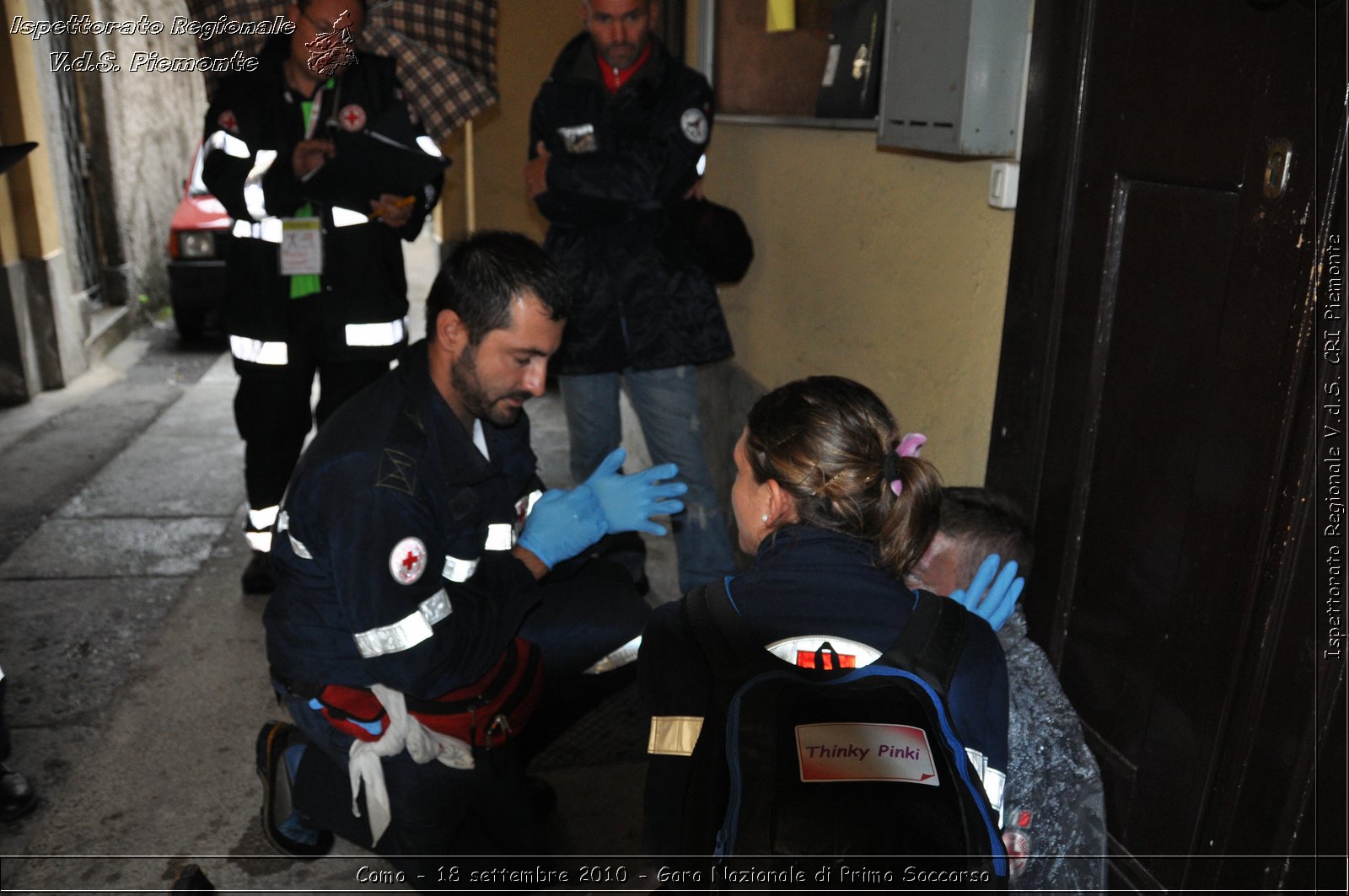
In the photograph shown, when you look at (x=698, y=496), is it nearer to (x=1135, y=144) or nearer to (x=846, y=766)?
(x=1135, y=144)

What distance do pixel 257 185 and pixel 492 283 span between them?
142 cm

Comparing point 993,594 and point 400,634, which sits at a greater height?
point 993,594

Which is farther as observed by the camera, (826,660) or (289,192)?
(289,192)

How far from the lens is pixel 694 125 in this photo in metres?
3.15

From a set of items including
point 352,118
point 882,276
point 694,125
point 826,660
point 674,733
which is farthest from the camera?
point 352,118

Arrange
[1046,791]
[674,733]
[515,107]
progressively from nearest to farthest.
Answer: [674,733] < [1046,791] < [515,107]

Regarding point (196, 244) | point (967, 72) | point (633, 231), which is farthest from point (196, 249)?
point (967, 72)

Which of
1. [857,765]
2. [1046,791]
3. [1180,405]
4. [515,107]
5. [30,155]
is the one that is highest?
[515,107]

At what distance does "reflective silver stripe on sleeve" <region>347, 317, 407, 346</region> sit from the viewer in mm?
3330

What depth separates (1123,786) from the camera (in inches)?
79.6

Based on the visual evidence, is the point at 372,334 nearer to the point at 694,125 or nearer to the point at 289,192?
the point at 289,192

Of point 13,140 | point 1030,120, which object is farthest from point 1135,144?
point 13,140

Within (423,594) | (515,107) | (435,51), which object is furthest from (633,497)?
(515,107)

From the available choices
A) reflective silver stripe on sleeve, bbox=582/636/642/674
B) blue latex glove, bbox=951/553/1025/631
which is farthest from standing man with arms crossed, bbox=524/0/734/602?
blue latex glove, bbox=951/553/1025/631
